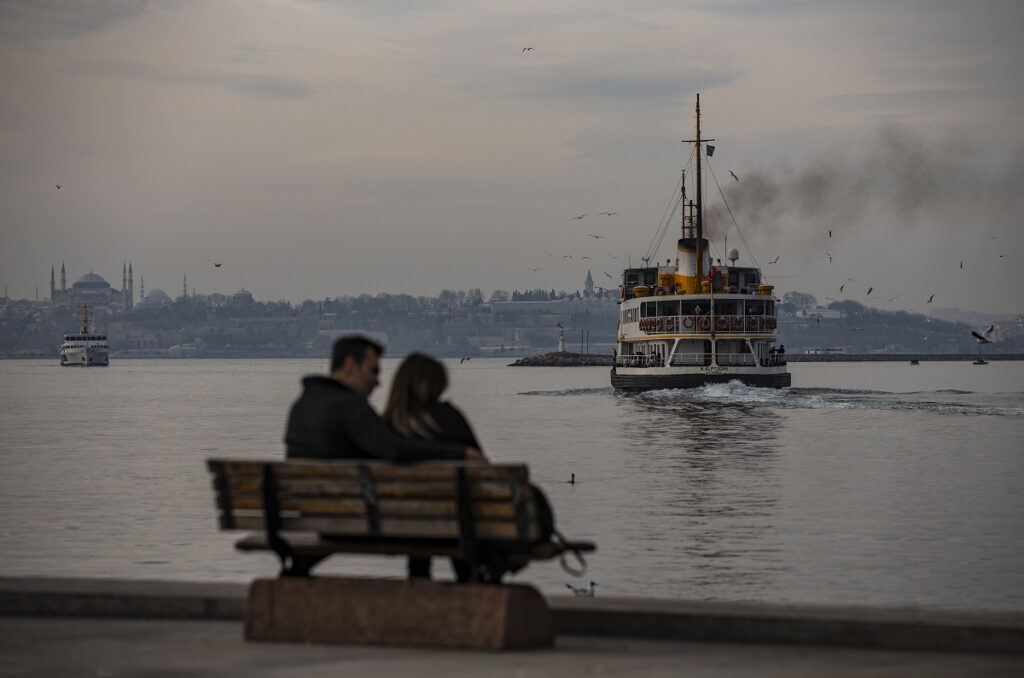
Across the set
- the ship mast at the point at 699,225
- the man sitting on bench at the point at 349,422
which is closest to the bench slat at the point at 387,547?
the man sitting on bench at the point at 349,422

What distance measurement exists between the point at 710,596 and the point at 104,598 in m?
7.18

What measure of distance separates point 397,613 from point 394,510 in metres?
0.56

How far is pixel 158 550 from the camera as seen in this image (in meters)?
18.1

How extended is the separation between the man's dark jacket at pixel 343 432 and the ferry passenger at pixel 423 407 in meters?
0.13

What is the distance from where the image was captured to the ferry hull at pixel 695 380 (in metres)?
71.6

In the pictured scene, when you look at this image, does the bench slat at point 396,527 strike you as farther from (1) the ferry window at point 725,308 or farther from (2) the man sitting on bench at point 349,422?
(1) the ferry window at point 725,308

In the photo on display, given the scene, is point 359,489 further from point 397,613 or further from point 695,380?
point 695,380

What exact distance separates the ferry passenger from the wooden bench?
309 mm

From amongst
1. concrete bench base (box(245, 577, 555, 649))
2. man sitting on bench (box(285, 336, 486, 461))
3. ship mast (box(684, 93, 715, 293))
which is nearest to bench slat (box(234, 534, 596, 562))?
concrete bench base (box(245, 577, 555, 649))

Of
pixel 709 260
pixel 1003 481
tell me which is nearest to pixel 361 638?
pixel 1003 481

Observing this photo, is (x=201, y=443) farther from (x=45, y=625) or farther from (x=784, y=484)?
(x=45, y=625)

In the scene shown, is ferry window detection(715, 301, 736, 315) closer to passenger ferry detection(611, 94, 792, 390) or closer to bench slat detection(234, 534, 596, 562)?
passenger ferry detection(611, 94, 792, 390)

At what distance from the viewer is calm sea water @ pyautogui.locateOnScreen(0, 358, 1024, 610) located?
52.2ft

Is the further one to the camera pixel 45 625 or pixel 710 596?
pixel 710 596
